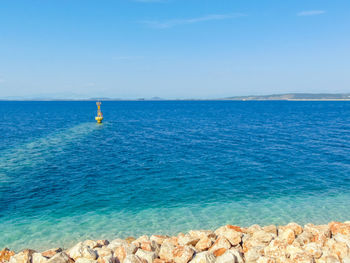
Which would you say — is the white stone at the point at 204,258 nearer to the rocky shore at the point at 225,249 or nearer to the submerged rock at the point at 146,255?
the rocky shore at the point at 225,249

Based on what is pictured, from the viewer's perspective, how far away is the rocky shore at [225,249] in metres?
12.7

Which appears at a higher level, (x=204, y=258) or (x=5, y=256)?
(x=204, y=258)

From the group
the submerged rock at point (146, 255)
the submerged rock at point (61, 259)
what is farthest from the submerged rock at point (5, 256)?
the submerged rock at point (146, 255)

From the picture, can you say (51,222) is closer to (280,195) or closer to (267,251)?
(267,251)

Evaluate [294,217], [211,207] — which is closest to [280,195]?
[294,217]

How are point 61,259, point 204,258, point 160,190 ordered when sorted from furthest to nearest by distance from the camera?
point 160,190
point 61,259
point 204,258

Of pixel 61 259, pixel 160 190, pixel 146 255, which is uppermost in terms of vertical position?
pixel 61 259

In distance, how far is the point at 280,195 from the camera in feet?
79.3

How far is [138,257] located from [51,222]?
9.83 meters

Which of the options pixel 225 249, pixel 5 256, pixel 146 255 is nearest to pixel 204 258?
pixel 225 249

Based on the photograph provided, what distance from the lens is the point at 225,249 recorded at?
45.6ft

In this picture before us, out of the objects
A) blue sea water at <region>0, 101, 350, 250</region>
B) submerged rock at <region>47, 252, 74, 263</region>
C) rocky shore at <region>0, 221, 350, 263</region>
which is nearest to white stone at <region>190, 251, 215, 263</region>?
rocky shore at <region>0, 221, 350, 263</region>

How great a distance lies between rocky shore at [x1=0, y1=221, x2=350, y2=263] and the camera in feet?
41.6

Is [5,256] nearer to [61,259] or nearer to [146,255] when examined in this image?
[61,259]
